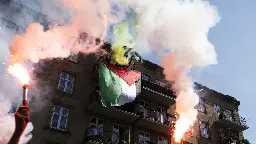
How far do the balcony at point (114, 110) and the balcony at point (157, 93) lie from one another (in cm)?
214

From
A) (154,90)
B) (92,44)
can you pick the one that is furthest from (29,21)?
(154,90)

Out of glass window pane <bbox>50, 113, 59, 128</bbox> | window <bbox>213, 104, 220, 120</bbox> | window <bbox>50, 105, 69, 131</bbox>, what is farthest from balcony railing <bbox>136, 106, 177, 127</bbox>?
glass window pane <bbox>50, 113, 59, 128</bbox>

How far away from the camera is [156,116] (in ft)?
83.5

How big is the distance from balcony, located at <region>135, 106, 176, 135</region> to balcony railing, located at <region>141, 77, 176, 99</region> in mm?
1552

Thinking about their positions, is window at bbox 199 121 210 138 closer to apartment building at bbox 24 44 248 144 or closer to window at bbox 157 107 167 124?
apartment building at bbox 24 44 248 144

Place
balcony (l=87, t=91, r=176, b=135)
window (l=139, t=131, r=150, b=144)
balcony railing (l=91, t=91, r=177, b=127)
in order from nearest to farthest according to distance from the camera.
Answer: balcony (l=87, t=91, r=176, b=135) < balcony railing (l=91, t=91, r=177, b=127) < window (l=139, t=131, r=150, b=144)

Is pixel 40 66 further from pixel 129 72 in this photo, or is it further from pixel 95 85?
pixel 129 72

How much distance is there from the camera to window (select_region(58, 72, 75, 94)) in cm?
2170

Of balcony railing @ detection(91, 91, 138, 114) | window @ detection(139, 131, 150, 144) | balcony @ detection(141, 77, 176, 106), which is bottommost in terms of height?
window @ detection(139, 131, 150, 144)

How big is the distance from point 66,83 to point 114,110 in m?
3.79

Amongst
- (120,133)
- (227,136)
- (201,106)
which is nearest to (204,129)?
(201,106)

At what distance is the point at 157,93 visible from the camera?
25281mm

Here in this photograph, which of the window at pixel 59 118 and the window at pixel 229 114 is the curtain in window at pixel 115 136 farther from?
the window at pixel 229 114

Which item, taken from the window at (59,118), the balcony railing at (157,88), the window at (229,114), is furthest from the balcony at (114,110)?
the window at (229,114)
